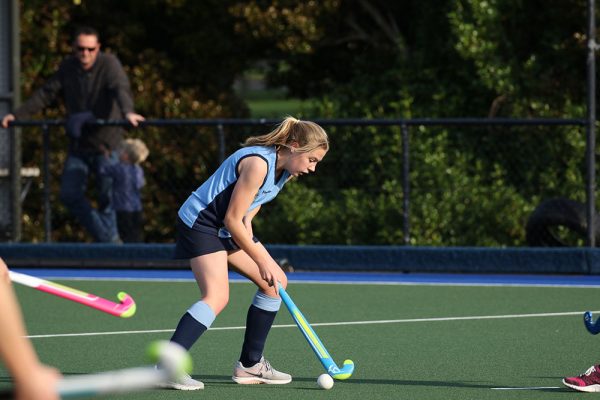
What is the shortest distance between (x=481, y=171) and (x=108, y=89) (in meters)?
4.93

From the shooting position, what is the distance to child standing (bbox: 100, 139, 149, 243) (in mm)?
12844

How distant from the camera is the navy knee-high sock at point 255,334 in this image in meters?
6.66

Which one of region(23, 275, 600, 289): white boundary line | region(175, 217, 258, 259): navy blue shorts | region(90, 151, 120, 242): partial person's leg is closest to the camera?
region(175, 217, 258, 259): navy blue shorts

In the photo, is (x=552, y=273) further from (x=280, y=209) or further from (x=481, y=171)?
(x=280, y=209)

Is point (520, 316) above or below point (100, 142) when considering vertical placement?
below

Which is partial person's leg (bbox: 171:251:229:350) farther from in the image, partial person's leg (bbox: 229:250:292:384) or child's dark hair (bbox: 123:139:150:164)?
child's dark hair (bbox: 123:139:150:164)

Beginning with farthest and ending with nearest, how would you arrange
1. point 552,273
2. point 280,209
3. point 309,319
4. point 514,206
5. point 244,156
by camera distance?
1. point 280,209
2. point 514,206
3. point 552,273
4. point 309,319
5. point 244,156

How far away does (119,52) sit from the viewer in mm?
17469

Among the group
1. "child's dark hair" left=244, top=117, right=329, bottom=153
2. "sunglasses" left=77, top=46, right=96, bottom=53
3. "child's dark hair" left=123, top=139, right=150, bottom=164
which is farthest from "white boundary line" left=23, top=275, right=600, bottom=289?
"child's dark hair" left=244, top=117, right=329, bottom=153

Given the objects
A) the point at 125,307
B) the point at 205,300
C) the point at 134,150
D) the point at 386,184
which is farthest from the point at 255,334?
the point at 386,184

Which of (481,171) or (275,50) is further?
(275,50)

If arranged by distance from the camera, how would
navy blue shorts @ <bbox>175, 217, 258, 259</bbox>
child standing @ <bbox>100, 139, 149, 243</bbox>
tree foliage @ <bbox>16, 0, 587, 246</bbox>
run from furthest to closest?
tree foliage @ <bbox>16, 0, 587, 246</bbox> < child standing @ <bbox>100, 139, 149, 243</bbox> < navy blue shorts @ <bbox>175, 217, 258, 259</bbox>

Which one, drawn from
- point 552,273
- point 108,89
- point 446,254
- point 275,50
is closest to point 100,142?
point 108,89

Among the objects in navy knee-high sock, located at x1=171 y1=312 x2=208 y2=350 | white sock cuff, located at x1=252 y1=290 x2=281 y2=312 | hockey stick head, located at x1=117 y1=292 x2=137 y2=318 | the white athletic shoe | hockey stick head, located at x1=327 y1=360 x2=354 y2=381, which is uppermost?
hockey stick head, located at x1=117 y1=292 x2=137 y2=318
